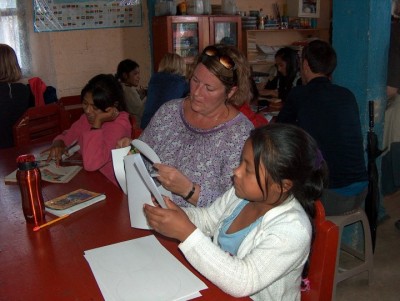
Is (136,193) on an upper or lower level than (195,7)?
lower

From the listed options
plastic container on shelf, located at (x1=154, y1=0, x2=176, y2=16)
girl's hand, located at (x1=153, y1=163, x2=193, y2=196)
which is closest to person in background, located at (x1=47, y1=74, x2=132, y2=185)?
girl's hand, located at (x1=153, y1=163, x2=193, y2=196)

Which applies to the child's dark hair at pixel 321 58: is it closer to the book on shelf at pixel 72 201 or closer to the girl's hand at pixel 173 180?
the girl's hand at pixel 173 180

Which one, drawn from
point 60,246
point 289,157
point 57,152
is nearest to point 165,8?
point 57,152

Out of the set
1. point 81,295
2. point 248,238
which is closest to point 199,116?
point 248,238

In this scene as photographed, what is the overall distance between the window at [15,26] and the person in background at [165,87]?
65.4 inches

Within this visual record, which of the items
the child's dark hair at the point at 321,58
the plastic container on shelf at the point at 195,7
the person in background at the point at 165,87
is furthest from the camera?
the plastic container on shelf at the point at 195,7

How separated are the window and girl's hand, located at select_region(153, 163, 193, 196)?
12.0ft

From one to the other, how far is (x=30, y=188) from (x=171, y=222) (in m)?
0.60

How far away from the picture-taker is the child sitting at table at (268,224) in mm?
1044

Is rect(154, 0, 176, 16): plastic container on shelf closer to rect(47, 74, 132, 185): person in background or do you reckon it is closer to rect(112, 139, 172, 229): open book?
rect(47, 74, 132, 185): person in background

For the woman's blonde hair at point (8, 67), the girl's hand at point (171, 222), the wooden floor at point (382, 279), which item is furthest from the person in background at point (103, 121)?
the wooden floor at point (382, 279)

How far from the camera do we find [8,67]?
3.21 meters

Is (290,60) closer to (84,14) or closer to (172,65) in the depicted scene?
(172,65)

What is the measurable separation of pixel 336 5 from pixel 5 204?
2.25 meters
